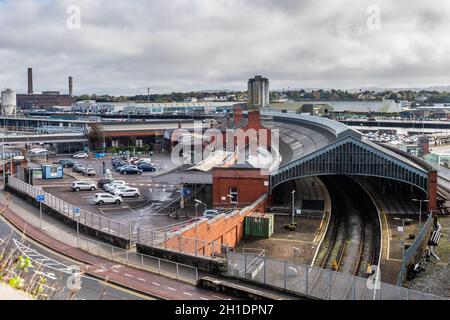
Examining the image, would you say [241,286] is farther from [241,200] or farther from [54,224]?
[241,200]

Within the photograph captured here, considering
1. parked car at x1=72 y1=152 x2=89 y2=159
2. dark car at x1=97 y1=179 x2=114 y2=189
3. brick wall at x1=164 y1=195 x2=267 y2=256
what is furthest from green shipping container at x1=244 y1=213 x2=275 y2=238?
parked car at x1=72 y1=152 x2=89 y2=159

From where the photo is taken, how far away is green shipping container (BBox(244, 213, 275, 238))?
3462 cm

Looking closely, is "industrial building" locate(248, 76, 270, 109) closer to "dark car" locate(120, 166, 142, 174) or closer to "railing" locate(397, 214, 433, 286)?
"dark car" locate(120, 166, 142, 174)

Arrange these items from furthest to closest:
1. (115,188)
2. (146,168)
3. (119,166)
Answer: (119,166) < (146,168) < (115,188)

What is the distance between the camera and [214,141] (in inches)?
3036

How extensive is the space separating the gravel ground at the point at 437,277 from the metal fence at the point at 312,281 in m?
11.9

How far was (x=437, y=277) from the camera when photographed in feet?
94.9

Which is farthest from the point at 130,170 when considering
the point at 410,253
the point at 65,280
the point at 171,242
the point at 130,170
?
the point at 65,280

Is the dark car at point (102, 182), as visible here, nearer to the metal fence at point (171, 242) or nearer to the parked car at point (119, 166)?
the parked car at point (119, 166)

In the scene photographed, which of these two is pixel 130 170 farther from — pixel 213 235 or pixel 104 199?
pixel 213 235

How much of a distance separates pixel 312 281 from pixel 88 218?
714 inches

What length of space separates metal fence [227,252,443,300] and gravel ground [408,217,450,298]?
11863 millimetres
